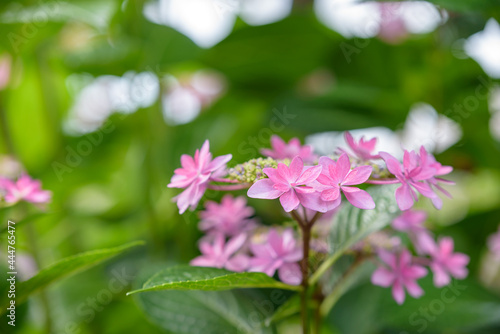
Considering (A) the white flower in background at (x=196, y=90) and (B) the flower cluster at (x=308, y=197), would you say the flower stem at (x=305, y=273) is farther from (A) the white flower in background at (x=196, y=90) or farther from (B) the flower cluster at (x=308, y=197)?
(A) the white flower in background at (x=196, y=90)

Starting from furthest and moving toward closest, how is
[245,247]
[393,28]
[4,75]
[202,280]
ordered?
[393,28] → [4,75] → [245,247] → [202,280]

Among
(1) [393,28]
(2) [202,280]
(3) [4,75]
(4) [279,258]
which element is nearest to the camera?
(2) [202,280]

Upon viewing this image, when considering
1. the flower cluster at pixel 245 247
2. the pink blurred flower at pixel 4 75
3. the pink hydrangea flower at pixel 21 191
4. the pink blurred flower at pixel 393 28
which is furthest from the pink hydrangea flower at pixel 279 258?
the pink blurred flower at pixel 393 28

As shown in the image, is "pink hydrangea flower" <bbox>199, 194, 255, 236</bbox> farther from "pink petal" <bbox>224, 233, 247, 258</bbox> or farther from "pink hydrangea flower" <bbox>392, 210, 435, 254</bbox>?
"pink hydrangea flower" <bbox>392, 210, 435, 254</bbox>

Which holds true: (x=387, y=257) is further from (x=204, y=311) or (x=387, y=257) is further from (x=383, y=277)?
(x=204, y=311)

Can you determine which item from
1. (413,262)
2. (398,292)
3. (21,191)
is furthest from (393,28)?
(21,191)

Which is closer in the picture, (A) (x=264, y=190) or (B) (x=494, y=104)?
(A) (x=264, y=190)

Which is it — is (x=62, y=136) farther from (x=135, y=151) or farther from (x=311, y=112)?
(x=311, y=112)

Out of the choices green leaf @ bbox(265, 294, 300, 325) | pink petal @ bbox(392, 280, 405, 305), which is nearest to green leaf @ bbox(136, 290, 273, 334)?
green leaf @ bbox(265, 294, 300, 325)
